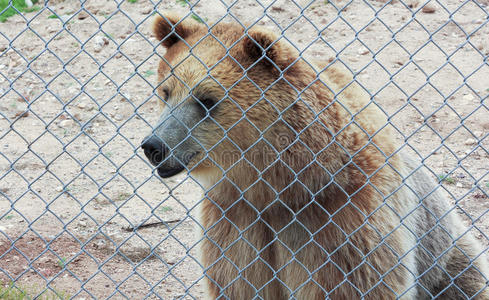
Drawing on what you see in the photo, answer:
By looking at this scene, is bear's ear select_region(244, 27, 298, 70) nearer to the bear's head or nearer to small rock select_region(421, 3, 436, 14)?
the bear's head

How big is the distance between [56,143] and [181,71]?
10.5 feet

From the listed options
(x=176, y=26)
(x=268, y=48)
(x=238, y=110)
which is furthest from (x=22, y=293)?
(x=268, y=48)

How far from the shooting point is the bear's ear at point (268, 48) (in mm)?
3139

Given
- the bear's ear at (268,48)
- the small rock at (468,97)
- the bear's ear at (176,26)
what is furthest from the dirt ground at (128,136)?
the bear's ear at (268,48)

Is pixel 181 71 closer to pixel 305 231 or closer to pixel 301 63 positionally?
pixel 301 63

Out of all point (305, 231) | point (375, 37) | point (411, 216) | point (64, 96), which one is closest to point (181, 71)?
point (305, 231)

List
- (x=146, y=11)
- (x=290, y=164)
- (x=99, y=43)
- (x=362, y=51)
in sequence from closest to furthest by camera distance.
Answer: (x=290, y=164), (x=362, y=51), (x=99, y=43), (x=146, y=11)

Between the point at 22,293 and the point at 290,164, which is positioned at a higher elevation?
the point at 290,164

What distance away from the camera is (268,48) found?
3125mm

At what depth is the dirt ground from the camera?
4273 mm

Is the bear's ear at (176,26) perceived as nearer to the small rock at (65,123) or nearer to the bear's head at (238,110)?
the bear's head at (238,110)

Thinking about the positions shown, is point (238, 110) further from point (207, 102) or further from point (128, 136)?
point (128, 136)

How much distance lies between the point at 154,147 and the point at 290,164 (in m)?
0.76

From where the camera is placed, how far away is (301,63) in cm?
335
